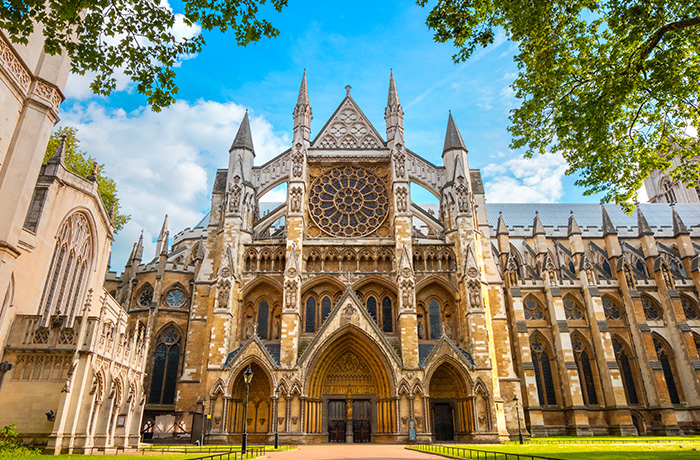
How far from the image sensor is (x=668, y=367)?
3600cm

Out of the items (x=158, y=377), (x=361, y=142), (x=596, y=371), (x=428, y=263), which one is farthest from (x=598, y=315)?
(x=158, y=377)

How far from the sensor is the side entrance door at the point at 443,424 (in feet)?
85.8

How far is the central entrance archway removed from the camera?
25.2 meters

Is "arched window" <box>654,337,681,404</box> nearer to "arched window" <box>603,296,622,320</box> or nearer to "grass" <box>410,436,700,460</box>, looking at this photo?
"arched window" <box>603,296,622,320</box>

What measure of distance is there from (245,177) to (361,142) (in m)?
8.70

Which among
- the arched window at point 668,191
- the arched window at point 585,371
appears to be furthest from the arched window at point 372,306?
the arched window at point 668,191

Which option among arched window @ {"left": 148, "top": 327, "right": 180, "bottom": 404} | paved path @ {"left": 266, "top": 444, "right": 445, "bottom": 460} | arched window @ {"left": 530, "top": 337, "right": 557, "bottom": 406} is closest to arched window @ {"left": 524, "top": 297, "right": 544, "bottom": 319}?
arched window @ {"left": 530, "top": 337, "right": 557, "bottom": 406}

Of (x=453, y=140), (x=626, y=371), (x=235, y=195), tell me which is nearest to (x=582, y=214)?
(x=626, y=371)

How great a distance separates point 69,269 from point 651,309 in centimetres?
4158

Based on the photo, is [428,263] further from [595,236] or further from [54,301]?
[595,236]

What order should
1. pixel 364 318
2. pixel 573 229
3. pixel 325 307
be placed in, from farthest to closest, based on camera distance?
pixel 573 229 < pixel 325 307 < pixel 364 318

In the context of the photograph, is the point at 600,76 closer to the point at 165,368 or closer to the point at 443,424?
the point at 443,424

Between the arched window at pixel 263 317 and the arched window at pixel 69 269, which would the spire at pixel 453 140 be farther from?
the arched window at pixel 69 269

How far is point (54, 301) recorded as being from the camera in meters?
17.8
